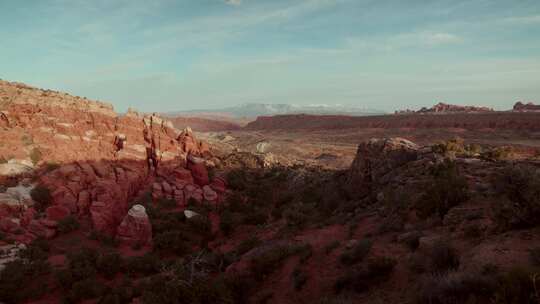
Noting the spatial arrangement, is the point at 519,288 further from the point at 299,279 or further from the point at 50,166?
the point at 50,166

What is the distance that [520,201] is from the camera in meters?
7.17

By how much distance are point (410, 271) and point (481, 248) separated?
55.0 inches

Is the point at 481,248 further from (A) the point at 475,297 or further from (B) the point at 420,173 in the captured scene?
(B) the point at 420,173

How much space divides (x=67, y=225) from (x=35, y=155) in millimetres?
5455

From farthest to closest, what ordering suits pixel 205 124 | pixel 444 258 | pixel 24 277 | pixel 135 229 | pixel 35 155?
1. pixel 205 124
2. pixel 35 155
3. pixel 135 229
4. pixel 24 277
5. pixel 444 258

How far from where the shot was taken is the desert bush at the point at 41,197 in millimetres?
15344

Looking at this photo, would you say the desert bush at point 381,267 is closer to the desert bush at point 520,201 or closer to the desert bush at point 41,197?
the desert bush at point 520,201

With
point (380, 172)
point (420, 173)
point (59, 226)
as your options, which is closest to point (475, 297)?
point (420, 173)

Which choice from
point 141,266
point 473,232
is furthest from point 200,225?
point 473,232

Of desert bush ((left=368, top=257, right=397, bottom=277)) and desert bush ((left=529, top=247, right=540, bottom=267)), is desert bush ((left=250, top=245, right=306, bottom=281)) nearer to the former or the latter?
desert bush ((left=368, top=257, right=397, bottom=277))

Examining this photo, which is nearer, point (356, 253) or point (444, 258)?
point (444, 258)

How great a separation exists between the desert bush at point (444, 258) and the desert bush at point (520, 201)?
1595 mm

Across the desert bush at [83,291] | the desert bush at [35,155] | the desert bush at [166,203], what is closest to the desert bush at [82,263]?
the desert bush at [83,291]

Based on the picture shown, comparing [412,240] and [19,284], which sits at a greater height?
[412,240]
